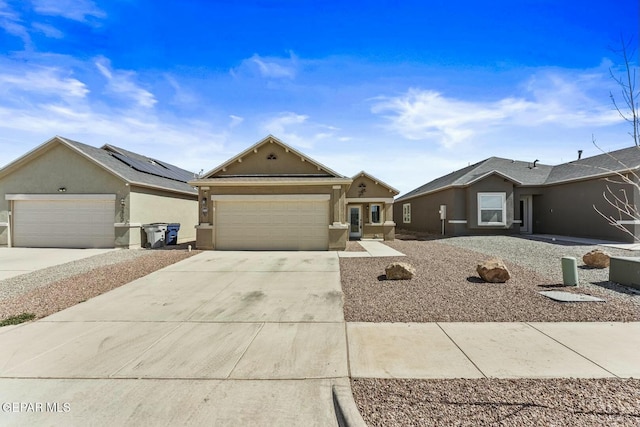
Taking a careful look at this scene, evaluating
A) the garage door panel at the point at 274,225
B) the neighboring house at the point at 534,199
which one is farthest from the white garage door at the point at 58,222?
the neighboring house at the point at 534,199

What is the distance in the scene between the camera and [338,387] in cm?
327

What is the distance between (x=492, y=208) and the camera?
18.8m

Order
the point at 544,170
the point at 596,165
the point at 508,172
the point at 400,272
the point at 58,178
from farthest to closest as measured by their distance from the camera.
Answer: the point at 544,170
the point at 508,172
the point at 596,165
the point at 58,178
the point at 400,272

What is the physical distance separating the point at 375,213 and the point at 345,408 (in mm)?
18291

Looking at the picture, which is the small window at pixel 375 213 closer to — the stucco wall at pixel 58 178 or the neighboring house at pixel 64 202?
the neighboring house at pixel 64 202

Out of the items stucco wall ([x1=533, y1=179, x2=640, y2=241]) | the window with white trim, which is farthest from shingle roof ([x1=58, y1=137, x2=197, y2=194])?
stucco wall ([x1=533, y1=179, x2=640, y2=241])

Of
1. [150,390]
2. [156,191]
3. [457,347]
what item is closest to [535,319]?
[457,347]

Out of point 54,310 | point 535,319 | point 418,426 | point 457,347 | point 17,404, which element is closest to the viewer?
point 418,426

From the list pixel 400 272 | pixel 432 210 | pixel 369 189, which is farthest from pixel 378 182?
pixel 400 272

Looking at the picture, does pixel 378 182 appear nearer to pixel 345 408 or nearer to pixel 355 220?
pixel 355 220

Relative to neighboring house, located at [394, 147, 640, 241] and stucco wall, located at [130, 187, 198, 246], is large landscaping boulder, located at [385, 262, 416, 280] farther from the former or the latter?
neighboring house, located at [394, 147, 640, 241]

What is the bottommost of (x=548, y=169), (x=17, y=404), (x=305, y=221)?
(x=17, y=404)

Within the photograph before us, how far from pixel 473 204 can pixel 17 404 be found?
2040 centimetres

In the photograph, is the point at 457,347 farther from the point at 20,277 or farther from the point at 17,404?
the point at 20,277
